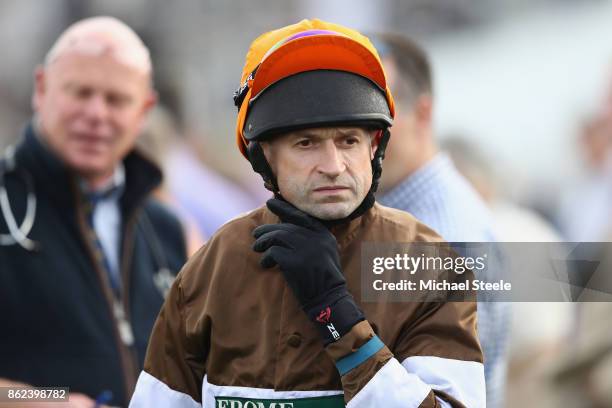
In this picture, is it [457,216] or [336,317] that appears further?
[457,216]

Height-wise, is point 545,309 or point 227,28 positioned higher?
point 227,28

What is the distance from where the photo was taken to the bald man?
4.35 meters

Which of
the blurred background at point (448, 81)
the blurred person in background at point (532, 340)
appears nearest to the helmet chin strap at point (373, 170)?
the blurred person in background at point (532, 340)

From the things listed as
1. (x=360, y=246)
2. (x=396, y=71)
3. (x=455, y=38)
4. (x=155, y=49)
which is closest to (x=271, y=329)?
(x=360, y=246)

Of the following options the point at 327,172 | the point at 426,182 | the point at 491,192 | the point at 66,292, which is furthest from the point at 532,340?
the point at 327,172

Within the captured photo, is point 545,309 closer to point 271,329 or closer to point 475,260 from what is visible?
point 475,260

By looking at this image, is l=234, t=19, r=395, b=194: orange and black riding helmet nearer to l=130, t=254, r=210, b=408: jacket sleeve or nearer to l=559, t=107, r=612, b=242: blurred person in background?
l=130, t=254, r=210, b=408: jacket sleeve

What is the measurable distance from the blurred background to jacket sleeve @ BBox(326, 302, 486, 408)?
4846mm

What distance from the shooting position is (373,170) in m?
2.86

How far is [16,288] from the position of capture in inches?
171

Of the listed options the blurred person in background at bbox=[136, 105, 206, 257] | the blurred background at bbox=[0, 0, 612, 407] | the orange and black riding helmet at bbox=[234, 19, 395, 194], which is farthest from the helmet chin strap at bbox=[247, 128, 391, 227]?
the blurred background at bbox=[0, 0, 612, 407]

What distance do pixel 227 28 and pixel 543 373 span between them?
5458mm

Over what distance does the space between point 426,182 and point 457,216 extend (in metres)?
0.21

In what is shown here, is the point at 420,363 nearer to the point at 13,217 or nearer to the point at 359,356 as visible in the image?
the point at 359,356
